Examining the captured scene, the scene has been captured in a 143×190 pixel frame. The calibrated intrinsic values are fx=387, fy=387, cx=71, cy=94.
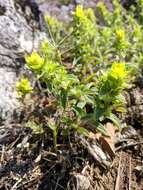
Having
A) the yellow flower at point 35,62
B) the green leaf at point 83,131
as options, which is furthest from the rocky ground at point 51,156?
the yellow flower at point 35,62

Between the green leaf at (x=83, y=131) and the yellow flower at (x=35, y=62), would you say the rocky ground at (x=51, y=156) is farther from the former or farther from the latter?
the yellow flower at (x=35, y=62)

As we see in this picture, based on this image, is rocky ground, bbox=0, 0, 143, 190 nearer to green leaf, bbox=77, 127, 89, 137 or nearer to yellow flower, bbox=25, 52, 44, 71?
green leaf, bbox=77, 127, 89, 137

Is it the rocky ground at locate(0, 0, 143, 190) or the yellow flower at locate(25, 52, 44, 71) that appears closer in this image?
the yellow flower at locate(25, 52, 44, 71)

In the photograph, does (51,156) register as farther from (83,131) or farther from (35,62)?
(35,62)

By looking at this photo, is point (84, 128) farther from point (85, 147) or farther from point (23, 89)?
point (23, 89)

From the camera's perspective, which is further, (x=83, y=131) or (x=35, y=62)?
(x=83, y=131)

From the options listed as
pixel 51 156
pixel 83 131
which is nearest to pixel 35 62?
pixel 83 131

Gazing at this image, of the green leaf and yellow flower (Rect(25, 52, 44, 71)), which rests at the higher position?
yellow flower (Rect(25, 52, 44, 71))

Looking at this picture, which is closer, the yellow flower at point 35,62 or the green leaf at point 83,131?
the yellow flower at point 35,62

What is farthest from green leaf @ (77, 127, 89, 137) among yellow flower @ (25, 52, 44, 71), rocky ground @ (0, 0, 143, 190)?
yellow flower @ (25, 52, 44, 71)
